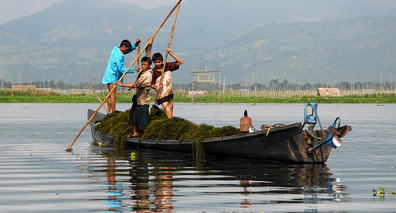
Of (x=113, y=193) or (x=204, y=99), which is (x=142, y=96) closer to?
(x=113, y=193)

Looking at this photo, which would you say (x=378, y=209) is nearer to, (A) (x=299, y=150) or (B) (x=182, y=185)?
(B) (x=182, y=185)

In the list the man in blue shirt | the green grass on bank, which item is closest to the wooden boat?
the man in blue shirt

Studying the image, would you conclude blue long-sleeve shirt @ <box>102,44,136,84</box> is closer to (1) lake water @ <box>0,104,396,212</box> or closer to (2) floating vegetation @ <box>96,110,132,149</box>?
(2) floating vegetation @ <box>96,110,132,149</box>

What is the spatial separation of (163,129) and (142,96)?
0.77 meters

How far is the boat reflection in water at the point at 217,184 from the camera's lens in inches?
286

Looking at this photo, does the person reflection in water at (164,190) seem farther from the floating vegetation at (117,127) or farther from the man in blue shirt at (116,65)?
the man in blue shirt at (116,65)

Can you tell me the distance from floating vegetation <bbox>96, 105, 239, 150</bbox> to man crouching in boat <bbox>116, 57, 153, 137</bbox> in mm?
179

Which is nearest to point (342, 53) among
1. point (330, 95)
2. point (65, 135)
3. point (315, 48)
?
point (315, 48)

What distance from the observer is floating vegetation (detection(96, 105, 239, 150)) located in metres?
12.1

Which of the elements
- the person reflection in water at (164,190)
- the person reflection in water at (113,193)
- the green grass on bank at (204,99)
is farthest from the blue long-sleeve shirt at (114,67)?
the green grass on bank at (204,99)

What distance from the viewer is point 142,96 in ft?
43.9

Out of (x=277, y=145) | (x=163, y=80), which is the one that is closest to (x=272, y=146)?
(x=277, y=145)

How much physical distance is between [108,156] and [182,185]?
4265mm

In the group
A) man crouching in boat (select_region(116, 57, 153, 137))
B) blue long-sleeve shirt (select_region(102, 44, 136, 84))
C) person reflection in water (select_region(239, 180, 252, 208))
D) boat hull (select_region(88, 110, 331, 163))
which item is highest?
blue long-sleeve shirt (select_region(102, 44, 136, 84))
